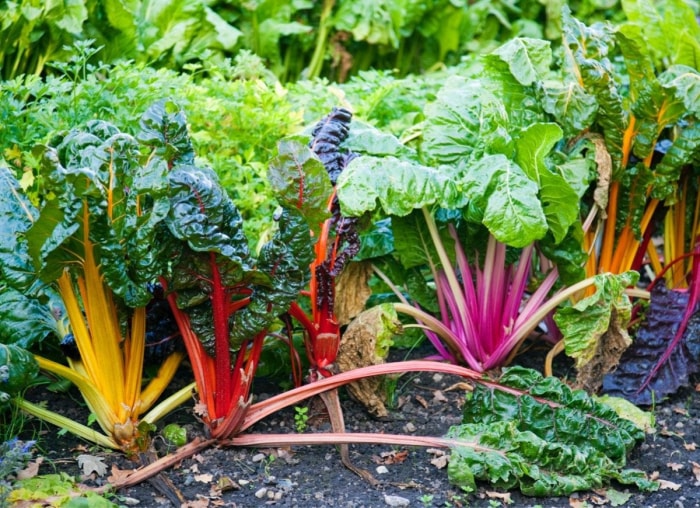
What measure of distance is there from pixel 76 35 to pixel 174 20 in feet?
2.03

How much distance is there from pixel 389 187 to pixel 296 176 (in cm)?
36

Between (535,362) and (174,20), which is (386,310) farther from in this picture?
(174,20)

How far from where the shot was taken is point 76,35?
398cm

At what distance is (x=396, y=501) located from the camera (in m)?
2.40

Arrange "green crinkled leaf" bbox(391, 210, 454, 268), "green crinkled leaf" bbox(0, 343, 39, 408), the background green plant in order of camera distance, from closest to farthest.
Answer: "green crinkled leaf" bbox(0, 343, 39, 408) → "green crinkled leaf" bbox(391, 210, 454, 268) → the background green plant

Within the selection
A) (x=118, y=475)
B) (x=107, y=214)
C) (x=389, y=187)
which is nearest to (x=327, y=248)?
(x=389, y=187)

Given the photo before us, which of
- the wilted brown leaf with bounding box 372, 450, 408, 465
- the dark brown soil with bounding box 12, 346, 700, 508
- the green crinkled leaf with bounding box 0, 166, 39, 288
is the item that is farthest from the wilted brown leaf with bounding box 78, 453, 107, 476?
the wilted brown leaf with bounding box 372, 450, 408, 465

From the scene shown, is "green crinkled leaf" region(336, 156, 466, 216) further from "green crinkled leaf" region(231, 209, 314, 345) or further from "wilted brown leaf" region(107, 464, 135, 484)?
"wilted brown leaf" region(107, 464, 135, 484)

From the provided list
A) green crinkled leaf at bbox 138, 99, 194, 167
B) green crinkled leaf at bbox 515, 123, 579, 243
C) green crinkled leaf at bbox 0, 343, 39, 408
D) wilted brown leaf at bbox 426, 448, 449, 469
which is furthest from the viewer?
green crinkled leaf at bbox 515, 123, 579, 243

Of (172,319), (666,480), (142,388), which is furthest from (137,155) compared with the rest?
(666,480)

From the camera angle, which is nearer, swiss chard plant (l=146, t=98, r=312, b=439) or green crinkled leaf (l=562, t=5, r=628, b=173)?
swiss chard plant (l=146, t=98, r=312, b=439)

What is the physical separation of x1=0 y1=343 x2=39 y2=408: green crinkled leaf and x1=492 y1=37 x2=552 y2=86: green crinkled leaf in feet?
6.40

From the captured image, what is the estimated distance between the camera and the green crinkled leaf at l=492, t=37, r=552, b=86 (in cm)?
313

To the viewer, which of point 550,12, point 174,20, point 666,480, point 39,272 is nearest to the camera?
point 39,272
